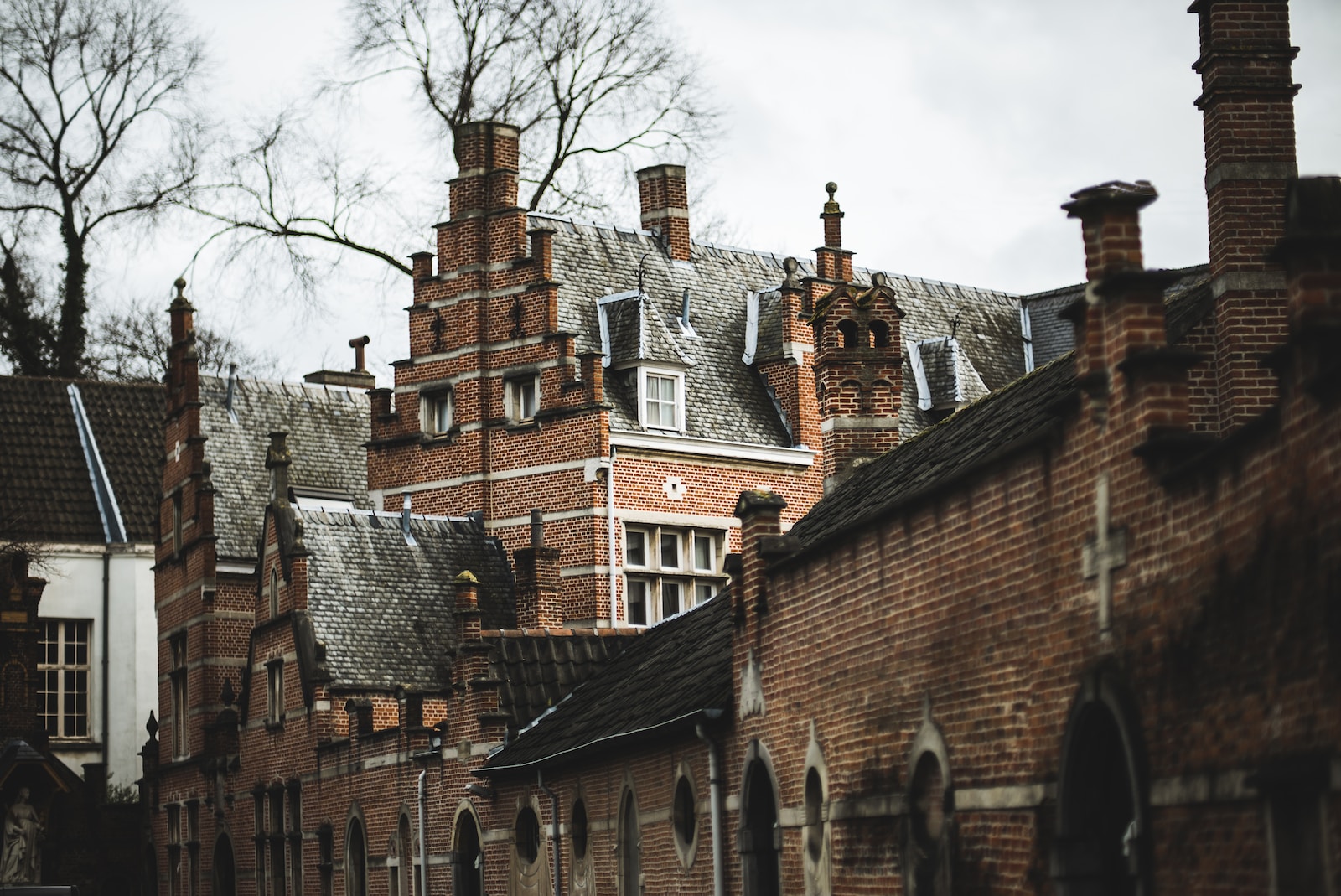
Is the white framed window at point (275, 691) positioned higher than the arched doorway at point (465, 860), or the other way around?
the white framed window at point (275, 691)

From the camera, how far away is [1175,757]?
1084 centimetres

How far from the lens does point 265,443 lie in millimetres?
40719

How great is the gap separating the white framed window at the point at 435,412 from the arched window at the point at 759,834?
18.4 m

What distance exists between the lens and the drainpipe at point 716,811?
61.6 ft

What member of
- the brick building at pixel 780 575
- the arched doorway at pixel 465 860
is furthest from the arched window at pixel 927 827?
the arched doorway at pixel 465 860

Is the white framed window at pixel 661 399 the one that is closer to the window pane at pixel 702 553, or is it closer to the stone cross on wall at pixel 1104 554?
the window pane at pixel 702 553

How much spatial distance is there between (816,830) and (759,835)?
5.50ft

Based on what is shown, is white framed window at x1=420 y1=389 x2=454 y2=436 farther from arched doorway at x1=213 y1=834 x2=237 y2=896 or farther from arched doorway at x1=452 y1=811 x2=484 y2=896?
arched doorway at x1=452 y1=811 x2=484 y2=896

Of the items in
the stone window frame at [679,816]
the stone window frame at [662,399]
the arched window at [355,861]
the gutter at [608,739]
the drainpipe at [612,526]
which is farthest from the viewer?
the stone window frame at [662,399]

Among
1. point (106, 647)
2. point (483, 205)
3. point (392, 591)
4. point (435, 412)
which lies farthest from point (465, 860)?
point (106, 647)

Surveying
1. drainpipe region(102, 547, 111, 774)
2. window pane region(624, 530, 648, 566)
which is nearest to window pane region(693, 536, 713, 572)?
window pane region(624, 530, 648, 566)

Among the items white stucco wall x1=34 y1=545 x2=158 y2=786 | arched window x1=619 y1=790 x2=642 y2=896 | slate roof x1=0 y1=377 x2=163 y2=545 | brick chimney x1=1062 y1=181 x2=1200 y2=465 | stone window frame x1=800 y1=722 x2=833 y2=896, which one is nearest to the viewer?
brick chimney x1=1062 y1=181 x2=1200 y2=465

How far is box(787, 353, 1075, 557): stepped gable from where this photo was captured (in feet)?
46.6

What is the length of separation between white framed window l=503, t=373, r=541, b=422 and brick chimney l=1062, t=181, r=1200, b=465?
22780mm
